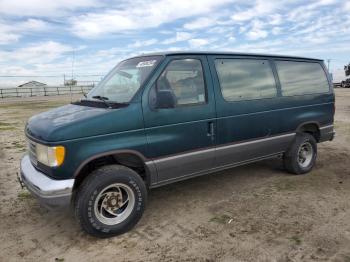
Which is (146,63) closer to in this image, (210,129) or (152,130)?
(152,130)

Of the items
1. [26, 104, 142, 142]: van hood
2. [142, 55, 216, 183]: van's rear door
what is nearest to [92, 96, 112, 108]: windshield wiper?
[26, 104, 142, 142]: van hood

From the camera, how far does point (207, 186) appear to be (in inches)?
215

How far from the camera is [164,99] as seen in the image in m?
4.00

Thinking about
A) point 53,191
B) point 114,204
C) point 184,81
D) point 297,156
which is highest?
point 184,81

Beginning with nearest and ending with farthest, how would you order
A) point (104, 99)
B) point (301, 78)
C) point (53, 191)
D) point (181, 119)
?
1. point (53, 191)
2. point (181, 119)
3. point (104, 99)
4. point (301, 78)

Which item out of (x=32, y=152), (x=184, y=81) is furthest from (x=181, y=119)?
(x=32, y=152)

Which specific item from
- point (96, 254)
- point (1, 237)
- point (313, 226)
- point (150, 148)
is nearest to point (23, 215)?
point (1, 237)

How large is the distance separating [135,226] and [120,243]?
405 millimetres

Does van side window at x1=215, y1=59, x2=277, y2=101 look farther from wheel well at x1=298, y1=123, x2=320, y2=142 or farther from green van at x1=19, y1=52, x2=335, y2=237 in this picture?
wheel well at x1=298, y1=123, x2=320, y2=142

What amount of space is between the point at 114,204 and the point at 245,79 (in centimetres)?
256

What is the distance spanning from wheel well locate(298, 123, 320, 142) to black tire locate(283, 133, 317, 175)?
0.32 feet

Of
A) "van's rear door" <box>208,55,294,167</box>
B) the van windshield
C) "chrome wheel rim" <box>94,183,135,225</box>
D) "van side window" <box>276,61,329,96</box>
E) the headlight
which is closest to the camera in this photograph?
the headlight

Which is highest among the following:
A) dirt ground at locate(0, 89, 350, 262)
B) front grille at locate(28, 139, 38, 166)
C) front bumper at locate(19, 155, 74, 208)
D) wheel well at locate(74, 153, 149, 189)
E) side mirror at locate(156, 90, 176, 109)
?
side mirror at locate(156, 90, 176, 109)

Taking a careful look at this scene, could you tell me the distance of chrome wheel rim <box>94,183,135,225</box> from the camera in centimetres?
386
